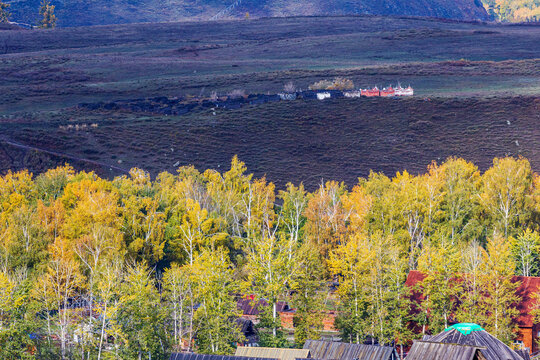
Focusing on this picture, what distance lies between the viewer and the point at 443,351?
37.8 metres

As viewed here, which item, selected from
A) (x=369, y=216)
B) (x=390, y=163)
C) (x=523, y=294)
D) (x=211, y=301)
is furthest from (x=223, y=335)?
(x=390, y=163)

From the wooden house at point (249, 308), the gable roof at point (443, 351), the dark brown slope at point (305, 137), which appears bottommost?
the wooden house at point (249, 308)

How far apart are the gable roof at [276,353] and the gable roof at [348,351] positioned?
3.63ft

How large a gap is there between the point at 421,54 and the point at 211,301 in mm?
150194

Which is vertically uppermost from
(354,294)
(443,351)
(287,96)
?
(443,351)

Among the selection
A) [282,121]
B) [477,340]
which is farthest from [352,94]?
[477,340]

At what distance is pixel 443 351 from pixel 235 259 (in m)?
36.3

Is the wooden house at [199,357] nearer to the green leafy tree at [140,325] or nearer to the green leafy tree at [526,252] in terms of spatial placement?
the green leafy tree at [140,325]

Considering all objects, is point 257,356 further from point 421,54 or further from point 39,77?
point 421,54

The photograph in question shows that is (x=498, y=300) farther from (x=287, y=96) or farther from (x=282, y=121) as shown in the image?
(x=287, y=96)

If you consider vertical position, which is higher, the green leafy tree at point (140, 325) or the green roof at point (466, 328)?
the green roof at point (466, 328)

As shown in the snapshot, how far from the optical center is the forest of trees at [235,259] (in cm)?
4697

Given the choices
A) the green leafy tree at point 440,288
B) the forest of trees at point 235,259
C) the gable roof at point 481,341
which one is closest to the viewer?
the gable roof at point 481,341

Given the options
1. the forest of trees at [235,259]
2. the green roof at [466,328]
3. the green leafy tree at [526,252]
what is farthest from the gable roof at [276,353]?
the green leafy tree at [526,252]
